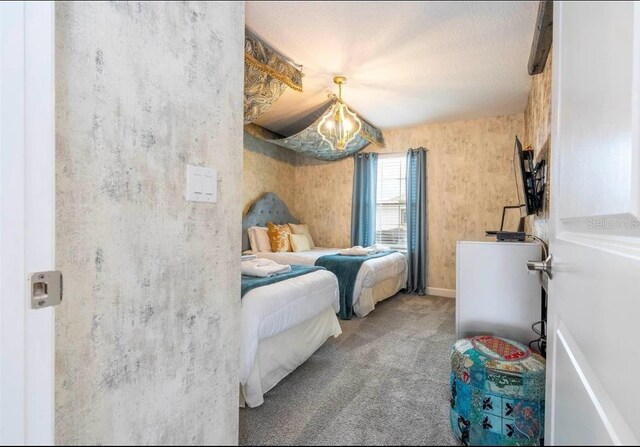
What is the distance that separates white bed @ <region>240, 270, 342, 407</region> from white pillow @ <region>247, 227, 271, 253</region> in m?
0.29

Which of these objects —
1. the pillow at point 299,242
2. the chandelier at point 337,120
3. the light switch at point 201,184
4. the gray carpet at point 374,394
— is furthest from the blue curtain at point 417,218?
the light switch at point 201,184

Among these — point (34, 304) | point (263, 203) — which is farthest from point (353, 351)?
point (34, 304)

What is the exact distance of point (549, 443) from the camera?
44 cm

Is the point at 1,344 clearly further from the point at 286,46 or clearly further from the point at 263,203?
the point at 286,46

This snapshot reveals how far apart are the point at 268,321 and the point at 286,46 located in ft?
4.25

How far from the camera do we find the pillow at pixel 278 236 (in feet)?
2.87

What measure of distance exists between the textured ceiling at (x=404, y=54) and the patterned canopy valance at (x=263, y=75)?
0.02m

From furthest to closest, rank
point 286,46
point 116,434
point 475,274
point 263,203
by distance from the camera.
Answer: point 475,274 < point 263,203 < point 286,46 < point 116,434

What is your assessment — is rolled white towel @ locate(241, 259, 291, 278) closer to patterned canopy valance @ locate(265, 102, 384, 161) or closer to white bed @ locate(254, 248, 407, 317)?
white bed @ locate(254, 248, 407, 317)

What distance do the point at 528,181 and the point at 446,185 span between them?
1.08 feet

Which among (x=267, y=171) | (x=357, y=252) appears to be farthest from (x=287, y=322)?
(x=267, y=171)

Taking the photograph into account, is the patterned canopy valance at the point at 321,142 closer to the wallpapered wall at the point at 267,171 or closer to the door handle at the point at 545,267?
the wallpapered wall at the point at 267,171

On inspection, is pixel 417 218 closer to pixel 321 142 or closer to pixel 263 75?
pixel 321 142

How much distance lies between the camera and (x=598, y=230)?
525 mm
